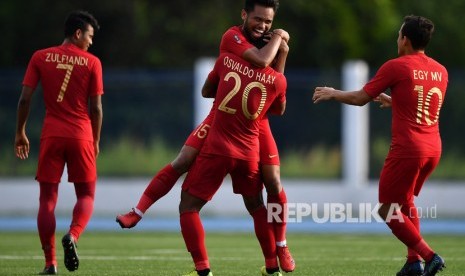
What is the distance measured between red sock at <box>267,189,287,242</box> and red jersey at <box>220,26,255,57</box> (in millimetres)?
1298

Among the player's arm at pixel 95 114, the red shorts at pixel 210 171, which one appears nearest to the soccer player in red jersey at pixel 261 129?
the red shorts at pixel 210 171

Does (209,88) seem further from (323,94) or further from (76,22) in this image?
(76,22)

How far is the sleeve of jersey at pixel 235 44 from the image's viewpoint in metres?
9.43

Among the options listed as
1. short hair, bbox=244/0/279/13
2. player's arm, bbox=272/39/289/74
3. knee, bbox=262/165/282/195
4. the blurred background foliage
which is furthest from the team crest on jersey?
the blurred background foliage

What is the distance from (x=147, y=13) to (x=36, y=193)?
12826 millimetres

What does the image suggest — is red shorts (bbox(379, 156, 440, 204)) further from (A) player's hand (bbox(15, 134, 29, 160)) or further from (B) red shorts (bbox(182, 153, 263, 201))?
(A) player's hand (bbox(15, 134, 29, 160))

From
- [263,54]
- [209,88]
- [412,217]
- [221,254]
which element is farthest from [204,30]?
[263,54]

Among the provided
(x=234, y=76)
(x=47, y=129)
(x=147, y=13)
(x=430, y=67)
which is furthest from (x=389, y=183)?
(x=147, y=13)

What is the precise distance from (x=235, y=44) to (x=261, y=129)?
2.56 ft

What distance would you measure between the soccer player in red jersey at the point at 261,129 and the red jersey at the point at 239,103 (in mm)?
107

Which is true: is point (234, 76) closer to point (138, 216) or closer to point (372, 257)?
point (138, 216)

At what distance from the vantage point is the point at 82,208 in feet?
36.2

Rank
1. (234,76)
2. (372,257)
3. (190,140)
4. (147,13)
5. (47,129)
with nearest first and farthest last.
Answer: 1. (234,76)
2. (190,140)
3. (47,129)
4. (372,257)
5. (147,13)

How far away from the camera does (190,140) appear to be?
10219 mm
